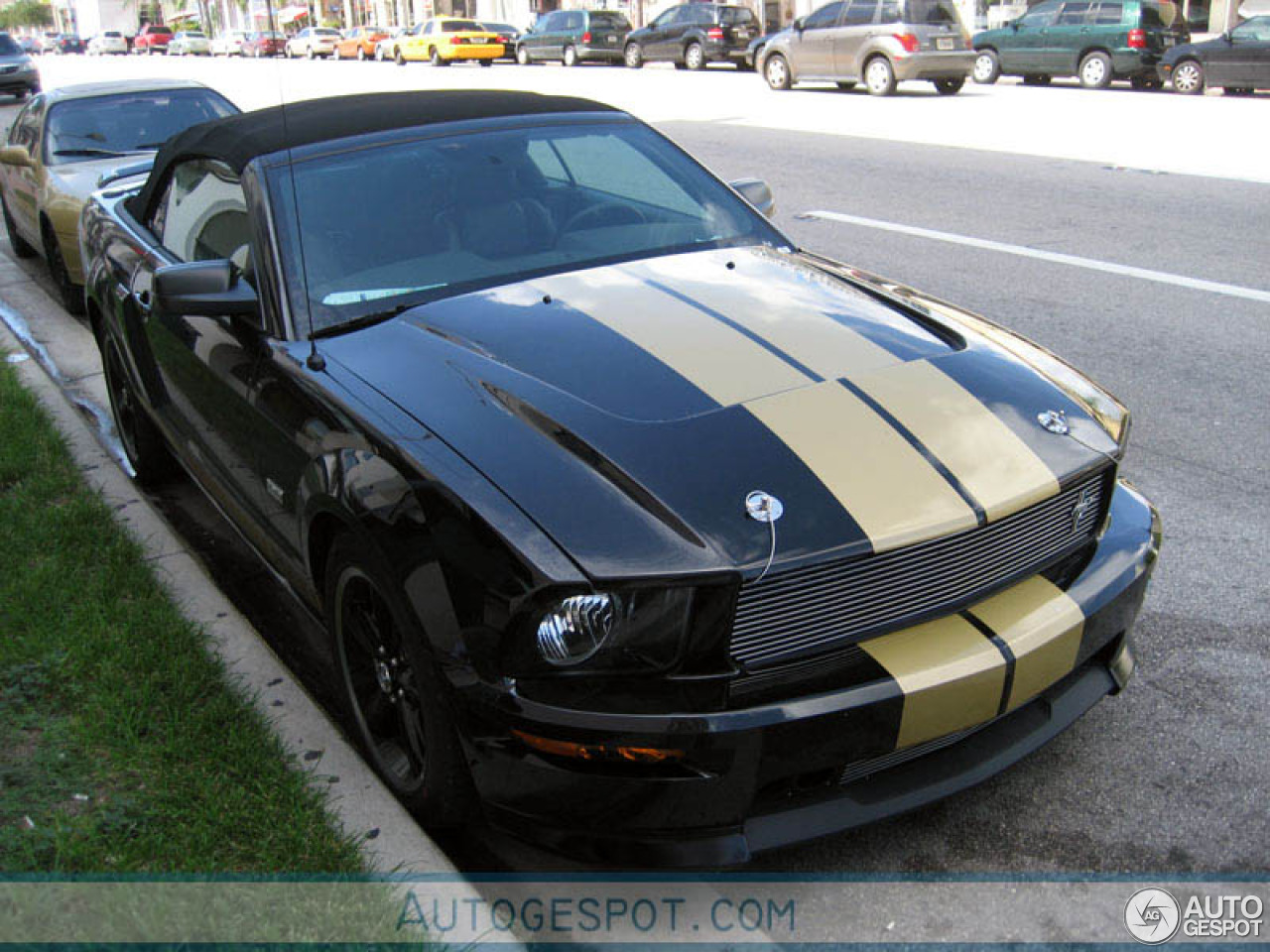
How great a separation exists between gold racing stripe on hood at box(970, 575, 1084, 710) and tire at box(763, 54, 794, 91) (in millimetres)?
21870

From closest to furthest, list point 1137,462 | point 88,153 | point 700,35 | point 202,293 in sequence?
point 202,293 < point 1137,462 < point 88,153 < point 700,35

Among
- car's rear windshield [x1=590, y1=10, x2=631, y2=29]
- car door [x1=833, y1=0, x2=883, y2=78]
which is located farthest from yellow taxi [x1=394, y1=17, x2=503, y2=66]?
car door [x1=833, y1=0, x2=883, y2=78]

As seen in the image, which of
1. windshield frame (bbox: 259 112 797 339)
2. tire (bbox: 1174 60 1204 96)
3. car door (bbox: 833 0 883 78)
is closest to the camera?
windshield frame (bbox: 259 112 797 339)

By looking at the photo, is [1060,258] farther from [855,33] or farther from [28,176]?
[855,33]

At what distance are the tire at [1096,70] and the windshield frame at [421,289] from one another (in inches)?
791

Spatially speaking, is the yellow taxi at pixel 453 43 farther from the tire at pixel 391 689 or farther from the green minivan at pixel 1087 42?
the tire at pixel 391 689

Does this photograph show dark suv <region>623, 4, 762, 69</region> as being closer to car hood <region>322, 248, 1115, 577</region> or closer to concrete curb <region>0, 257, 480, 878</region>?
concrete curb <region>0, 257, 480, 878</region>

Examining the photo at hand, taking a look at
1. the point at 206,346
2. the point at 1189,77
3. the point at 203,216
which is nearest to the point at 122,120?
the point at 203,216

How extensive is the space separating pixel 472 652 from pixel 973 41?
24566 mm

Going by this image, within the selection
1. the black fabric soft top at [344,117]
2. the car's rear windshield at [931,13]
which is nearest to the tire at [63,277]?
the black fabric soft top at [344,117]

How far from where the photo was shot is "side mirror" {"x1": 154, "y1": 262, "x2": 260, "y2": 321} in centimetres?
344

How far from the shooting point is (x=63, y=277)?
809 cm

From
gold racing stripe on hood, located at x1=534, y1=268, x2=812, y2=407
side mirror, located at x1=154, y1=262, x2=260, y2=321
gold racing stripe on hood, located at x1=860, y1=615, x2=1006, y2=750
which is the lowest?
gold racing stripe on hood, located at x1=860, y1=615, x2=1006, y2=750

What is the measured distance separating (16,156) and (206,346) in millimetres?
6321
